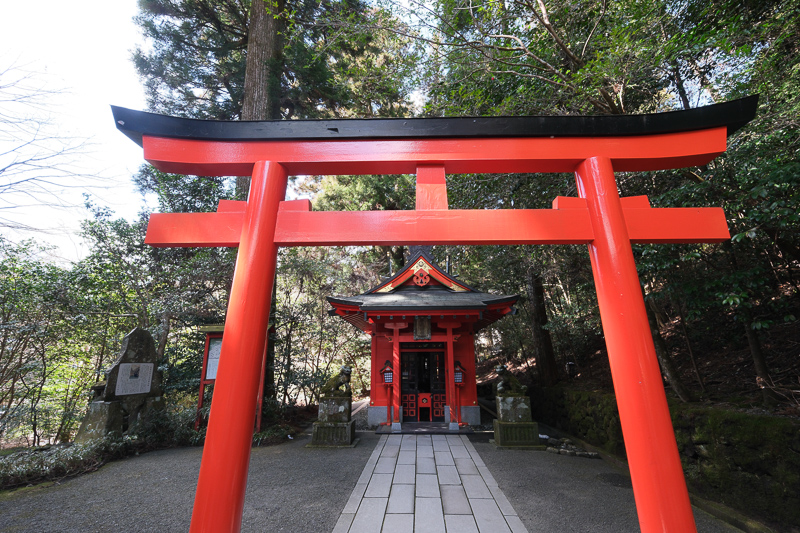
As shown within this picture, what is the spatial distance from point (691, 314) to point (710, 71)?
13.7ft

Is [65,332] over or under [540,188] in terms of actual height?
under

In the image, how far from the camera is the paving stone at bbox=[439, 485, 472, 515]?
11.8 feet

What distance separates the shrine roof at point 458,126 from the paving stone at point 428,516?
3691mm

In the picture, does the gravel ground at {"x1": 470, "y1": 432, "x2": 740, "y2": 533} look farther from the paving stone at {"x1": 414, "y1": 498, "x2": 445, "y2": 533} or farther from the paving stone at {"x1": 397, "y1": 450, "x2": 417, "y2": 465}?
the paving stone at {"x1": 397, "y1": 450, "x2": 417, "y2": 465}

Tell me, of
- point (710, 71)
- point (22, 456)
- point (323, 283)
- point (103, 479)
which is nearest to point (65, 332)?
point (22, 456)

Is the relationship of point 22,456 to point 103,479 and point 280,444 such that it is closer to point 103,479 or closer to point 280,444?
point 103,479

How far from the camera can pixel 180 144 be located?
247 cm

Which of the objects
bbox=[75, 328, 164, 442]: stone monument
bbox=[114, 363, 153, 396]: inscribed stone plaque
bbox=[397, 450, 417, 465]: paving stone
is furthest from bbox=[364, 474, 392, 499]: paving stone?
bbox=[114, 363, 153, 396]: inscribed stone plaque

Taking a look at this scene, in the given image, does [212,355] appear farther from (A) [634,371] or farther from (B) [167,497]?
(A) [634,371]

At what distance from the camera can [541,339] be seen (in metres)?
9.70

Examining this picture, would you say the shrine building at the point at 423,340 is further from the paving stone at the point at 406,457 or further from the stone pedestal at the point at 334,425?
the paving stone at the point at 406,457

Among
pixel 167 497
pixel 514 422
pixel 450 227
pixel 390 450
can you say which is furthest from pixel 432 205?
→ pixel 514 422

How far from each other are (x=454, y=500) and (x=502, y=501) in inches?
22.7

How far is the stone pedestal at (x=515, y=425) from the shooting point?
625 cm
